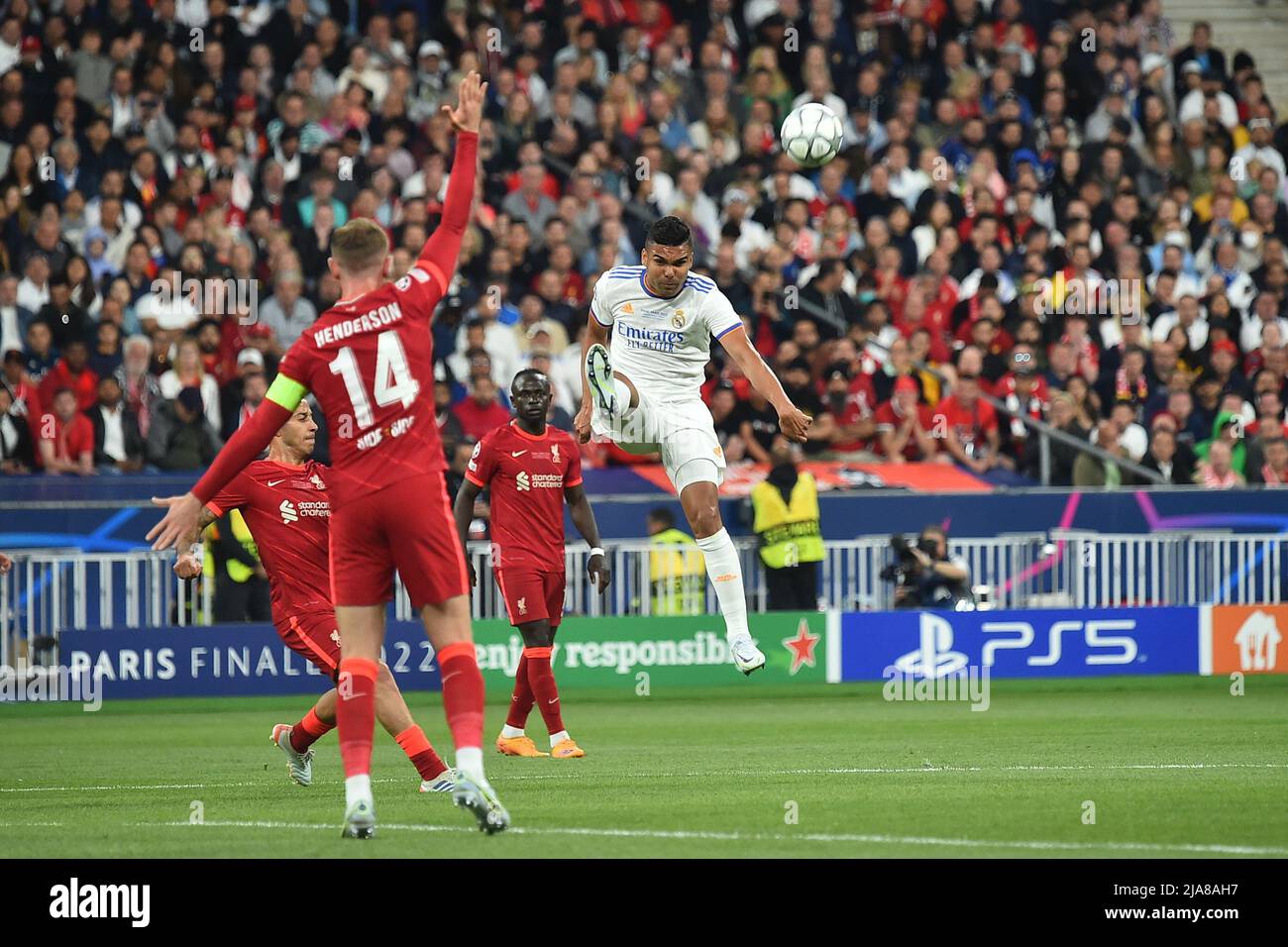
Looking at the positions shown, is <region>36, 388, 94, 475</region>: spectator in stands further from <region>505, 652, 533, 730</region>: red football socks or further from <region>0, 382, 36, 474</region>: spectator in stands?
Answer: <region>505, 652, 533, 730</region>: red football socks

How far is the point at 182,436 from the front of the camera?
1878 centimetres

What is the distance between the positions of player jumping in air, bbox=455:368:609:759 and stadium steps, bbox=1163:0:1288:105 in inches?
716

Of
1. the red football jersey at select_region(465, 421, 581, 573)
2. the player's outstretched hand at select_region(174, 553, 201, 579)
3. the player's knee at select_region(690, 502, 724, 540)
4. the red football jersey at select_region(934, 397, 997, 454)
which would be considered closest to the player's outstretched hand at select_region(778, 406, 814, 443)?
the player's knee at select_region(690, 502, 724, 540)

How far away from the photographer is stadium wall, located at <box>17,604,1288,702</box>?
18062 mm

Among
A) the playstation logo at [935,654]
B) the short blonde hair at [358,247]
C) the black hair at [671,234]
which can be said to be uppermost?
the black hair at [671,234]

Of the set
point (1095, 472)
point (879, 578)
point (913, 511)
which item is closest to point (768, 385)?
point (879, 578)

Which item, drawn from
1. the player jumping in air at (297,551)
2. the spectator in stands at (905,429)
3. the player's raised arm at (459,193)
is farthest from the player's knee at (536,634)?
the spectator in stands at (905,429)

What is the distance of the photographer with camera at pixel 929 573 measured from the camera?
19.0 meters

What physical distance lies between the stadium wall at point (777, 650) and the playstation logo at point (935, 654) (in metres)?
0.01

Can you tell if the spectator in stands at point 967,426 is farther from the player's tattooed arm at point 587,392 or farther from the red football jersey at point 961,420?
the player's tattooed arm at point 587,392

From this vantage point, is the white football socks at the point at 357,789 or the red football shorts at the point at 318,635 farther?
the red football shorts at the point at 318,635

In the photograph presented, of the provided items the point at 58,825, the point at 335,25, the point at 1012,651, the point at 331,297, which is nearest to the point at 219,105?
the point at 335,25

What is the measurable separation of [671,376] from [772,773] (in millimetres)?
2757
